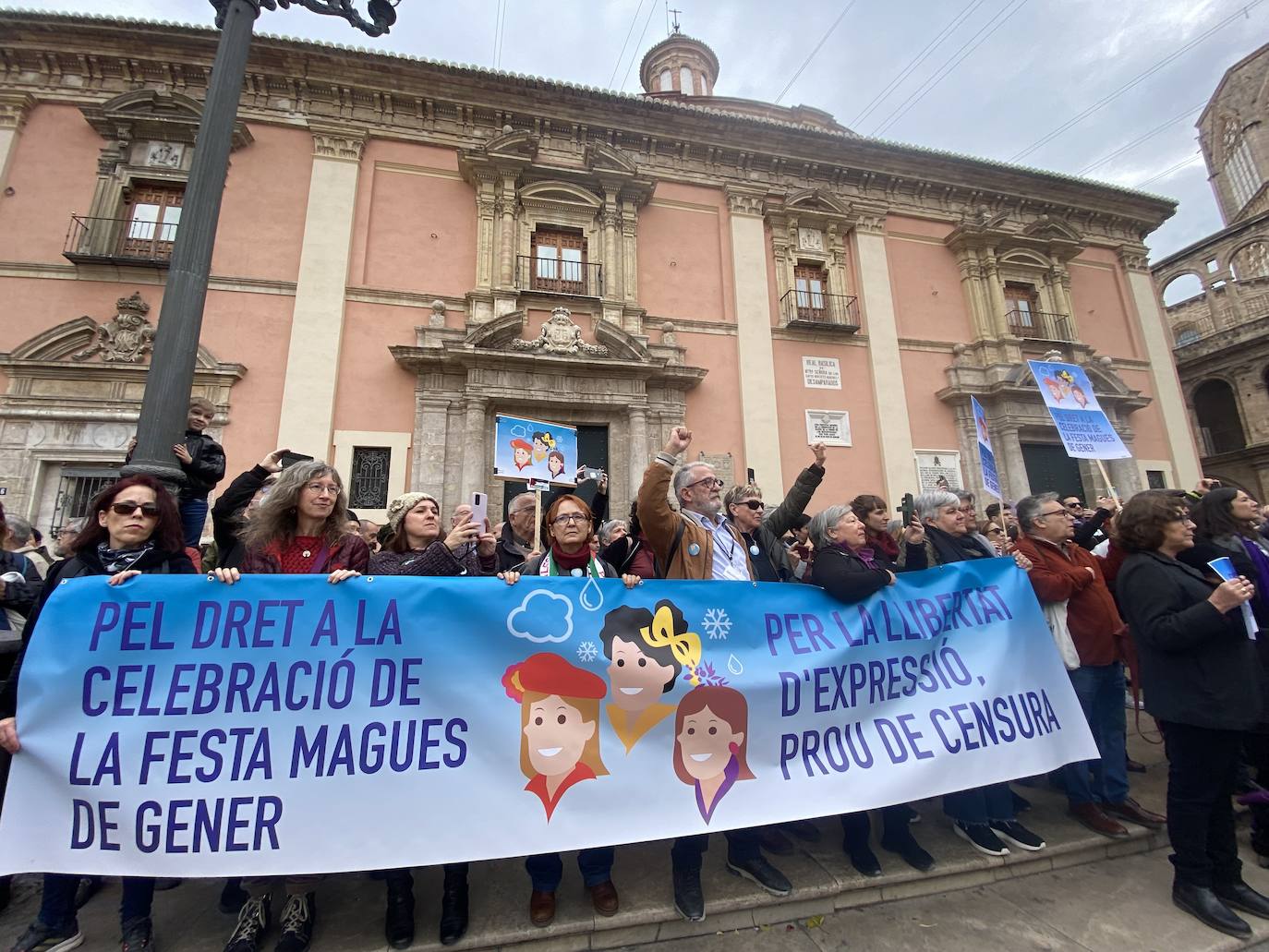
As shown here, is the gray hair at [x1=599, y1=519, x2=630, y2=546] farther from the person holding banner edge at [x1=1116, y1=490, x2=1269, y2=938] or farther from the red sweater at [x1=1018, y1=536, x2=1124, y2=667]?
the person holding banner edge at [x1=1116, y1=490, x2=1269, y2=938]

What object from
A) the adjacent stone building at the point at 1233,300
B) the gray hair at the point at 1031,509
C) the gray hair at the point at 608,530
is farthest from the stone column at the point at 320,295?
the adjacent stone building at the point at 1233,300

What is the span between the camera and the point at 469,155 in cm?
1137

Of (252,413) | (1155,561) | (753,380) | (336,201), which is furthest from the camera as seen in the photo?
(753,380)

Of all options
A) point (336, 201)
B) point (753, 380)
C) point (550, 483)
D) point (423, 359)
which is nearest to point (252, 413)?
point (423, 359)

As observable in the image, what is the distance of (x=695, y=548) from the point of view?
3.04m

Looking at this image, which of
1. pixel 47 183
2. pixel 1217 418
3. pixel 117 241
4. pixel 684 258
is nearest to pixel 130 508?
pixel 117 241

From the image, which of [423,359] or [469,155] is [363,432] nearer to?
[423,359]

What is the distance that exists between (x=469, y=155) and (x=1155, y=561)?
493 inches

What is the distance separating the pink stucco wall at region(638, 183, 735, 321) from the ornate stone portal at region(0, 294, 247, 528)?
26.8 feet

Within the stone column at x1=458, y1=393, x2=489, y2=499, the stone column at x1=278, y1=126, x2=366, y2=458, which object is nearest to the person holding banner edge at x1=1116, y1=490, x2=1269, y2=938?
the stone column at x1=458, y1=393, x2=489, y2=499

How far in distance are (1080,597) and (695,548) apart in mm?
2413

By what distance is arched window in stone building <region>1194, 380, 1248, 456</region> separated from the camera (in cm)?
2023

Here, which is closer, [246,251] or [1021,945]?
[1021,945]

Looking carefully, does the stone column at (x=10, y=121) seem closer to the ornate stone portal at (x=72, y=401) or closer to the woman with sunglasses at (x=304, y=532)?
the ornate stone portal at (x=72, y=401)
